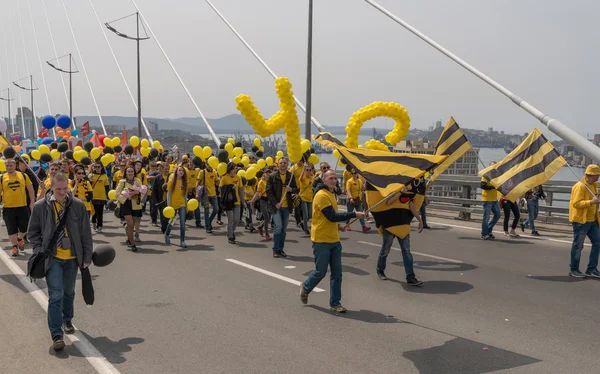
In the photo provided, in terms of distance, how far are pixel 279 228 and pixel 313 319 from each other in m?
4.27

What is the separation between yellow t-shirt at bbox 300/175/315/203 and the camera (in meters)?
12.1

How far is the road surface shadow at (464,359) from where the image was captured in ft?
16.5

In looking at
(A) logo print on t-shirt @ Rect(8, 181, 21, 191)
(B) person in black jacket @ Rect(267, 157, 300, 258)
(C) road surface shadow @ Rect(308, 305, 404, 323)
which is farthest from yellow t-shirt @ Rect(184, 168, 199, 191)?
(C) road surface shadow @ Rect(308, 305, 404, 323)

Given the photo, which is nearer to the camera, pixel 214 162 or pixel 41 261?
pixel 41 261

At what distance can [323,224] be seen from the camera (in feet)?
22.8

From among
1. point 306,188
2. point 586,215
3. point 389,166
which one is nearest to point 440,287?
point 389,166

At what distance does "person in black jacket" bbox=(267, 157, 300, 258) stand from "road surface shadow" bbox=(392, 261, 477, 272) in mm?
2175

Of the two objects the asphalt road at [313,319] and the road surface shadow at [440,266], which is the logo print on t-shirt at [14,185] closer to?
the asphalt road at [313,319]

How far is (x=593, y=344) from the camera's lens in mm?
5699

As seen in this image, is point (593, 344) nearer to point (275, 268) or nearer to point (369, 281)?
point (369, 281)

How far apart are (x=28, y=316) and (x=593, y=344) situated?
20.1ft

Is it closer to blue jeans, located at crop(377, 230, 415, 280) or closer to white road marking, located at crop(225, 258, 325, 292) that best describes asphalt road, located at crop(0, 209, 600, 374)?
white road marking, located at crop(225, 258, 325, 292)

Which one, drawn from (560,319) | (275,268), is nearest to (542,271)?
(560,319)

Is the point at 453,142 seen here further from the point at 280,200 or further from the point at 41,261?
the point at 41,261
